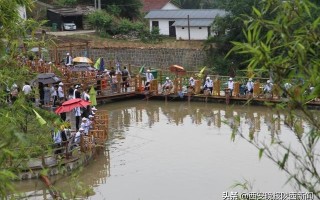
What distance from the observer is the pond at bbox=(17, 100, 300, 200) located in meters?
11.8

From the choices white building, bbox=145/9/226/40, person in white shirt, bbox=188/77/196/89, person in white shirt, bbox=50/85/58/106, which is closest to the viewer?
person in white shirt, bbox=50/85/58/106

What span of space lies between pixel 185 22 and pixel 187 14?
1.11m

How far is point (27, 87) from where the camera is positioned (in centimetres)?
1516

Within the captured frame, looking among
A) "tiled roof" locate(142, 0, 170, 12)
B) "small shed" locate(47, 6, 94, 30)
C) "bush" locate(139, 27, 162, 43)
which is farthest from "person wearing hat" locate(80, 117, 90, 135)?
"tiled roof" locate(142, 0, 170, 12)

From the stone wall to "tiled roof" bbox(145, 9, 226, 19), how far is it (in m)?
5.92

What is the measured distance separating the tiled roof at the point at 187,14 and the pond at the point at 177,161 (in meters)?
17.7

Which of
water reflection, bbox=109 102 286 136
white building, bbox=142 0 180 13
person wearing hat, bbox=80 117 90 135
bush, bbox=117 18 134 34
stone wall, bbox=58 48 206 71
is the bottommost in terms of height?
water reflection, bbox=109 102 286 136

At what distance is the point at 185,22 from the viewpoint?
1417 inches

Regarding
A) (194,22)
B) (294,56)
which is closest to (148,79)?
(194,22)

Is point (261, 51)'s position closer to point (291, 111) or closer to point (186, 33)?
point (291, 111)

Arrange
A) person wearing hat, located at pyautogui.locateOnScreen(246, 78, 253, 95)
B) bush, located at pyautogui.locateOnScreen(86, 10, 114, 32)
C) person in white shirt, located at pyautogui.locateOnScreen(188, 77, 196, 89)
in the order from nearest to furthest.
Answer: person wearing hat, located at pyautogui.locateOnScreen(246, 78, 253, 95) < person in white shirt, located at pyautogui.locateOnScreen(188, 77, 196, 89) < bush, located at pyautogui.locateOnScreen(86, 10, 114, 32)

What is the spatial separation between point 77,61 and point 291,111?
18.1 m

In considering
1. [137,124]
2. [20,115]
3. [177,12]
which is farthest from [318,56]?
[177,12]

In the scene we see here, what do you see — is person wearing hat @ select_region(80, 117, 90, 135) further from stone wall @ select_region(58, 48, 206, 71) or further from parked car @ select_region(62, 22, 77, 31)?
parked car @ select_region(62, 22, 77, 31)
